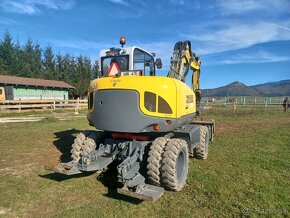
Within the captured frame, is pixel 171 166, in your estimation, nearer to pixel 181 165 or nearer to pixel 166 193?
pixel 166 193

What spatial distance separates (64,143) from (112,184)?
472cm

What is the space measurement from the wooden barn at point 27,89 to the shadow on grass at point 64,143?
73.1 feet

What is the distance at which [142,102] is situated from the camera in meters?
5.28

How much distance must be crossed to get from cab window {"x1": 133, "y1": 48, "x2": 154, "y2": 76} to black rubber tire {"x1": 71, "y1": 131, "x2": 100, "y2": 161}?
201 cm

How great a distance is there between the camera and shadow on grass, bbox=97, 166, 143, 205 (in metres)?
5.05

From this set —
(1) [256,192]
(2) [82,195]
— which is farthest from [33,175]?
(1) [256,192]

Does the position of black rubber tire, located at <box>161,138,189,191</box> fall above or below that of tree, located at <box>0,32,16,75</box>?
below

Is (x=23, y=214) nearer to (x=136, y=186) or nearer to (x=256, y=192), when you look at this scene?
(x=136, y=186)

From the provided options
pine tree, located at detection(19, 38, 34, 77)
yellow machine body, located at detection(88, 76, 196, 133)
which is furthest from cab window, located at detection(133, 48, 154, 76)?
pine tree, located at detection(19, 38, 34, 77)

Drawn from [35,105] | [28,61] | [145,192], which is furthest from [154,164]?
[28,61]

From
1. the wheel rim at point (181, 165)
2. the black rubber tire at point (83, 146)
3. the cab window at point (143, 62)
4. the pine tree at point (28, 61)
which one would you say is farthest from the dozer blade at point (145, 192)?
the pine tree at point (28, 61)

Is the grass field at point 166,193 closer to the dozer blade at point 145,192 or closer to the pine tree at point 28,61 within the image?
the dozer blade at point 145,192

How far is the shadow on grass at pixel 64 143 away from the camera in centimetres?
794

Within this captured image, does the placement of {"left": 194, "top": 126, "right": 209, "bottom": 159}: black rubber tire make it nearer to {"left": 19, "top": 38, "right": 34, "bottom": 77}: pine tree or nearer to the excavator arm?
the excavator arm
